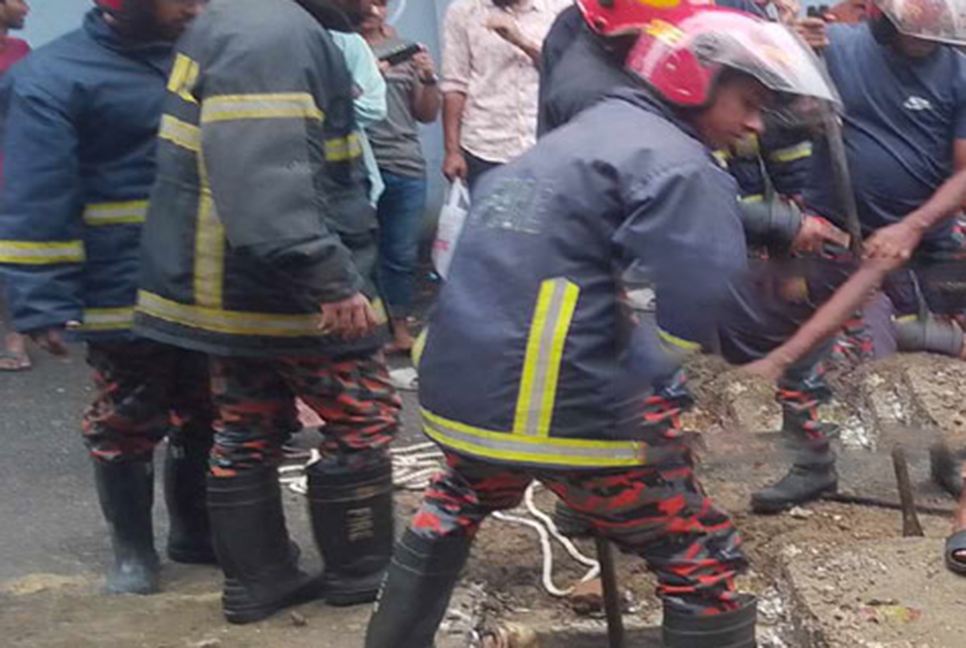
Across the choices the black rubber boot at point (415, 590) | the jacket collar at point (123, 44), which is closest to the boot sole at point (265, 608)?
the black rubber boot at point (415, 590)

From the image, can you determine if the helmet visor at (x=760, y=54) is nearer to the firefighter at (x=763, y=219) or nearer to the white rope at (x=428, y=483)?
the firefighter at (x=763, y=219)

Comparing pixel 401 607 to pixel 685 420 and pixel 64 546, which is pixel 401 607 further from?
pixel 685 420

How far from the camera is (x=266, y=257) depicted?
4.48 m

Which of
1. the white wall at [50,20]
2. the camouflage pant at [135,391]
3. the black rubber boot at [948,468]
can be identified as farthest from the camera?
the white wall at [50,20]

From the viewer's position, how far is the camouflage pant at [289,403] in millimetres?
4871

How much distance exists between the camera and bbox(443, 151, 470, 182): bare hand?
8547 mm

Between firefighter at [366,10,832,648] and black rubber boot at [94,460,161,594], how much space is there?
153cm

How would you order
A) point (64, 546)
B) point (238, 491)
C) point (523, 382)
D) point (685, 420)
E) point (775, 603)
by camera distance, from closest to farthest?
point (523, 382)
point (238, 491)
point (775, 603)
point (64, 546)
point (685, 420)

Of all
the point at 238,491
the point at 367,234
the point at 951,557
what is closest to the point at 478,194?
the point at 367,234

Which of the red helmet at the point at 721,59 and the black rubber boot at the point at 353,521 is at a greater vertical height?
the red helmet at the point at 721,59

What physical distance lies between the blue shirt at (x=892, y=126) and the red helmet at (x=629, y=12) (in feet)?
4.27

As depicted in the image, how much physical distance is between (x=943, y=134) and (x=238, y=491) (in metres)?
2.75

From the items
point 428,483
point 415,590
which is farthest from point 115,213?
point 415,590

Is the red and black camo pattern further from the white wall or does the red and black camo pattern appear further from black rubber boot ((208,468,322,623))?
the white wall
